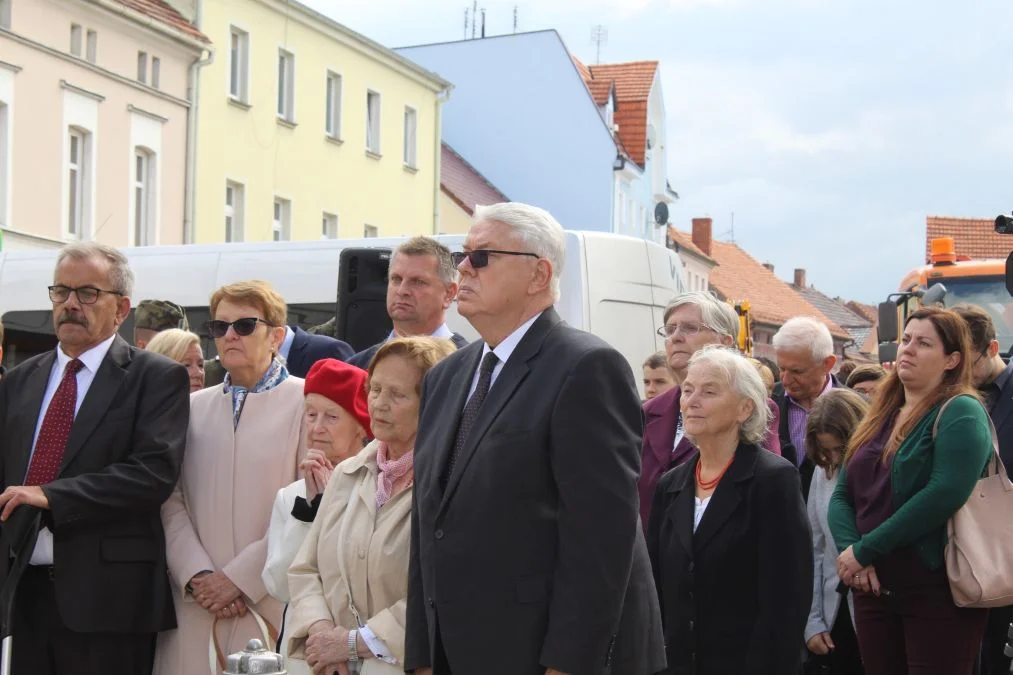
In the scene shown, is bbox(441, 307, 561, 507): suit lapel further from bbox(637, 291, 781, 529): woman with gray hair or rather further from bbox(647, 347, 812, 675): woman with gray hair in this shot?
bbox(637, 291, 781, 529): woman with gray hair

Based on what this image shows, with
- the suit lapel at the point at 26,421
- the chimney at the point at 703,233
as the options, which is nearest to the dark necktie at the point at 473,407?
the suit lapel at the point at 26,421

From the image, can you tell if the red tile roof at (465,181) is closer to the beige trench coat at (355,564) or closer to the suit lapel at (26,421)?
the suit lapel at (26,421)

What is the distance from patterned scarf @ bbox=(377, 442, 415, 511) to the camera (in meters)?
4.89

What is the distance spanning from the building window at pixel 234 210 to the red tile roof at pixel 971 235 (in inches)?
488

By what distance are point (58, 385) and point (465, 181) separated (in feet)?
127

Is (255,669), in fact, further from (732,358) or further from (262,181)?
(262,181)

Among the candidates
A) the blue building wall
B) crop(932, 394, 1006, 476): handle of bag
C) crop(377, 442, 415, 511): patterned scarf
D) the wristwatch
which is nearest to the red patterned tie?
crop(377, 442, 415, 511): patterned scarf

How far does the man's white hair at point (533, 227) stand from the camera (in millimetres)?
4215

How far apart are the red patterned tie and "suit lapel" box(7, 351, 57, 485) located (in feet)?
0.12

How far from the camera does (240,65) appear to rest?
27.8 meters

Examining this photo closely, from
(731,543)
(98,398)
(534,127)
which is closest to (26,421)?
(98,398)

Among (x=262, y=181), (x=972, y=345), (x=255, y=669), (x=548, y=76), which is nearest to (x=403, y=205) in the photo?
(x=262, y=181)

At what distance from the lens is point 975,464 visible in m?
5.92

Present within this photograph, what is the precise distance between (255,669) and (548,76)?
142ft
